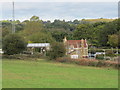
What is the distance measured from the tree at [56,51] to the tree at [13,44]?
21.3 ft

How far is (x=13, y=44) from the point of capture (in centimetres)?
4931

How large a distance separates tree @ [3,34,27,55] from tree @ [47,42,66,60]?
6505 mm

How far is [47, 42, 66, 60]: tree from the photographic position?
151ft

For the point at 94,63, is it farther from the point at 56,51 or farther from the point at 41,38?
the point at 41,38

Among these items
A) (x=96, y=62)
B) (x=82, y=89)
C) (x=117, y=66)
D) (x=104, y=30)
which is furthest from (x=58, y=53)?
(x=104, y=30)

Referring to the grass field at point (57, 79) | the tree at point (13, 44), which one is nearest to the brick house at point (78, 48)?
the tree at point (13, 44)

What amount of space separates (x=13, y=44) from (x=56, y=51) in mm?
8515

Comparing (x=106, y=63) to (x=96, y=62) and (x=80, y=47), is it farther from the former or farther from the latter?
(x=80, y=47)

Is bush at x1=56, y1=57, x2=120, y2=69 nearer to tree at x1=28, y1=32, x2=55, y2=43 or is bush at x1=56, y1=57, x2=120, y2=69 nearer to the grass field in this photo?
the grass field

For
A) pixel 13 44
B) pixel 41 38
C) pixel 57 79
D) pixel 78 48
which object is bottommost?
pixel 57 79

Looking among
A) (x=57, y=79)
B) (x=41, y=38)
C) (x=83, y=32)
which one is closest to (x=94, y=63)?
(x=57, y=79)

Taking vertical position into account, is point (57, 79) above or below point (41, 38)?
below

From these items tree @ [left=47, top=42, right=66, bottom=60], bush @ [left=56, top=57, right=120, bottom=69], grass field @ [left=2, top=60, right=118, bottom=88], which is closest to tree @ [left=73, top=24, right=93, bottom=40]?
tree @ [left=47, top=42, right=66, bottom=60]

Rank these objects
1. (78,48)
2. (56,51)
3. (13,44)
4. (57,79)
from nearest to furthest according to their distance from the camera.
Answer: (57,79) → (56,51) → (13,44) → (78,48)
